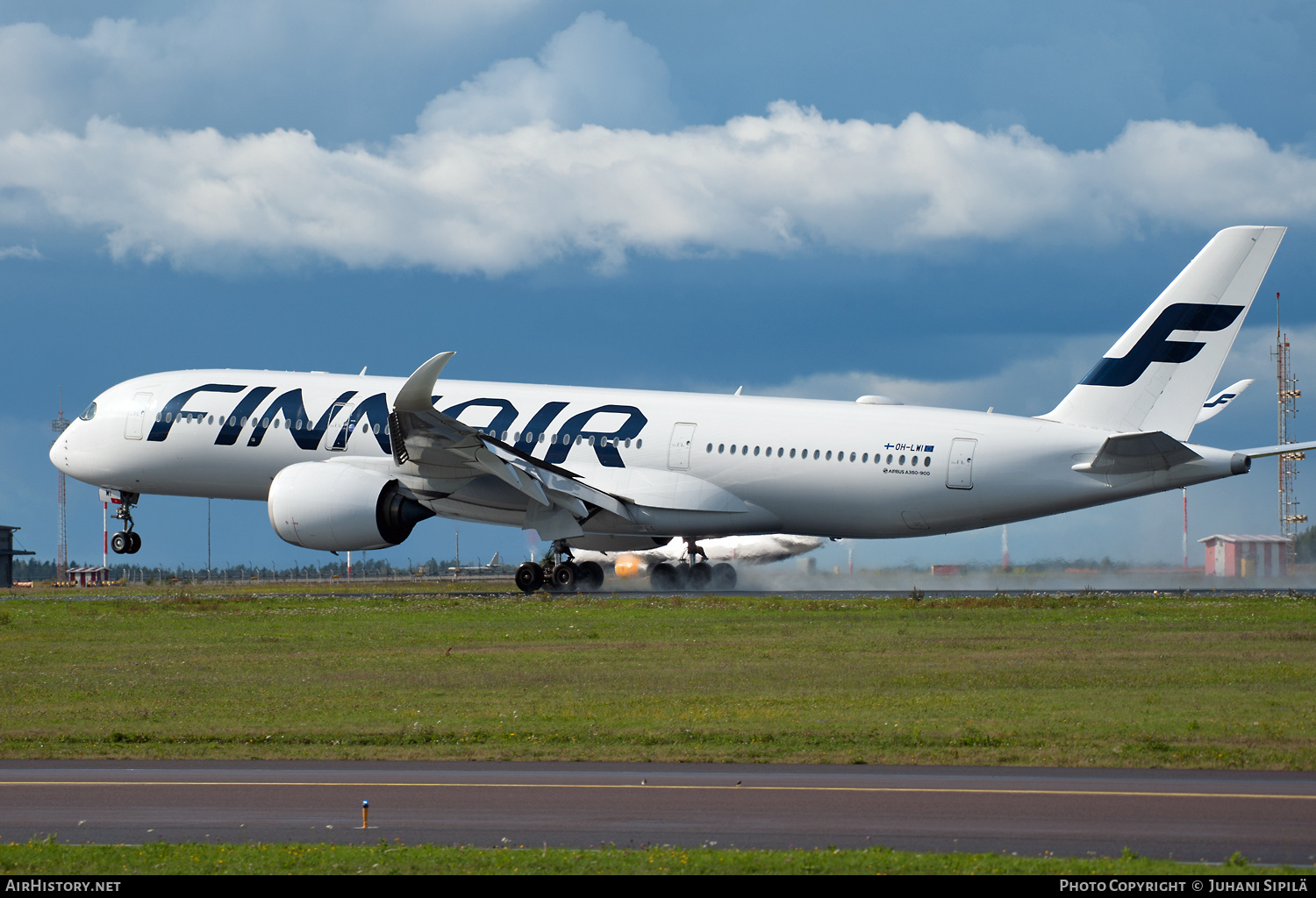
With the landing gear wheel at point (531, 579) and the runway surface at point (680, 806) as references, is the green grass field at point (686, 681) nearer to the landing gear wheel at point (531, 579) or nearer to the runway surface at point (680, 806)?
the runway surface at point (680, 806)

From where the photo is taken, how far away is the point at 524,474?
35375 millimetres

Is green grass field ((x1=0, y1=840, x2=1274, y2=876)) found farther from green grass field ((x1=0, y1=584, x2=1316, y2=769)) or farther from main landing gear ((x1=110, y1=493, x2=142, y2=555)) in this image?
main landing gear ((x1=110, y1=493, x2=142, y2=555))

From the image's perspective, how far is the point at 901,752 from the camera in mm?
14711

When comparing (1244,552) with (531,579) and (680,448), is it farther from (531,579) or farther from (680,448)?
(531,579)

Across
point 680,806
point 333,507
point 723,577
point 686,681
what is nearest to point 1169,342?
point 723,577

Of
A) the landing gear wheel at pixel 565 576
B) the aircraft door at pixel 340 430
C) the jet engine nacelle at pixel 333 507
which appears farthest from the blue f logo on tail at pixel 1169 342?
the aircraft door at pixel 340 430

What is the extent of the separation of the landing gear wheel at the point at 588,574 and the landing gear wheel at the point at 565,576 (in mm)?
124

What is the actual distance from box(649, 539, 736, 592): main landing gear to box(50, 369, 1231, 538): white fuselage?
10.4 ft

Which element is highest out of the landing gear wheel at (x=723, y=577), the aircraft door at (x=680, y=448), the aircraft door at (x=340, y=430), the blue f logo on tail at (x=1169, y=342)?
the blue f logo on tail at (x=1169, y=342)

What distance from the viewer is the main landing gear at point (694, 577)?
4112 cm

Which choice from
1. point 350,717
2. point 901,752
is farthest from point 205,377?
point 901,752

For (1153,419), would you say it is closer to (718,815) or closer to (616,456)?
(616,456)

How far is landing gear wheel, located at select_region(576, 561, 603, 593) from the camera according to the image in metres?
38.2

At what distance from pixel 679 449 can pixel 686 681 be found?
17.2 metres
